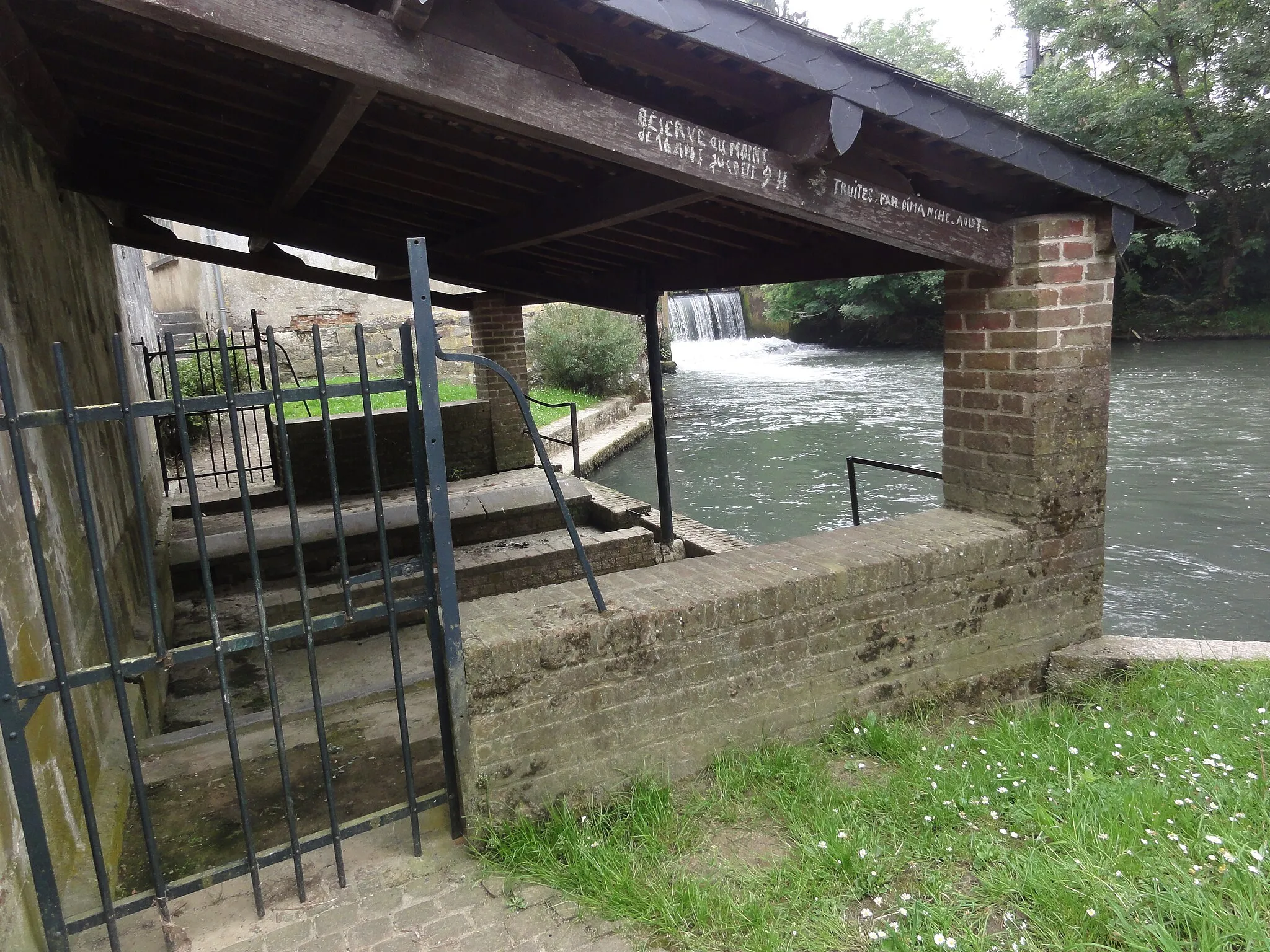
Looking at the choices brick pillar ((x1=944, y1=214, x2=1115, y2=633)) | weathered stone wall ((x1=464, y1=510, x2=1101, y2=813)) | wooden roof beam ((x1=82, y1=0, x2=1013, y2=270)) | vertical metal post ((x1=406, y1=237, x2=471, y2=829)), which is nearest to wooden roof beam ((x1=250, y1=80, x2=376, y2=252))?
wooden roof beam ((x1=82, y1=0, x2=1013, y2=270))

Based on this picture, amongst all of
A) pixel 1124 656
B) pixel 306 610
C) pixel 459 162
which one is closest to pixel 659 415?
pixel 459 162

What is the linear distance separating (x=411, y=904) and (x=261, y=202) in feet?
14.6

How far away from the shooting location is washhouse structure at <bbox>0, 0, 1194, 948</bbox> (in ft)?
7.20

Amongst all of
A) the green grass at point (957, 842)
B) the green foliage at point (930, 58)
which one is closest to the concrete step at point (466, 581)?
the green grass at point (957, 842)

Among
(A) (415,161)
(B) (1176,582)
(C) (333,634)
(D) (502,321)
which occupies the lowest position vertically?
(B) (1176,582)

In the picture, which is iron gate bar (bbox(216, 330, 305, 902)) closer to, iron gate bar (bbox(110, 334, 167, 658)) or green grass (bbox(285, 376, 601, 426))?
iron gate bar (bbox(110, 334, 167, 658))

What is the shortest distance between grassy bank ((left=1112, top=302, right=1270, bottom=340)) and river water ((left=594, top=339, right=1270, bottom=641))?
1.62 metres

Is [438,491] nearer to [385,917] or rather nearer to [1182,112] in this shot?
[385,917]

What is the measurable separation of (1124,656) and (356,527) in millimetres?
5010

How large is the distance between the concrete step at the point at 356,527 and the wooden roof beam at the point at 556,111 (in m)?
3.34

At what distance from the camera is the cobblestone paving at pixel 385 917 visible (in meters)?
2.22

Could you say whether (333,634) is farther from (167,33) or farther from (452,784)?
(167,33)

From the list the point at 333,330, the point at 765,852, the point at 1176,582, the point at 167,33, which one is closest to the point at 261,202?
the point at 167,33

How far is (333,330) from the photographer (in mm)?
15508
